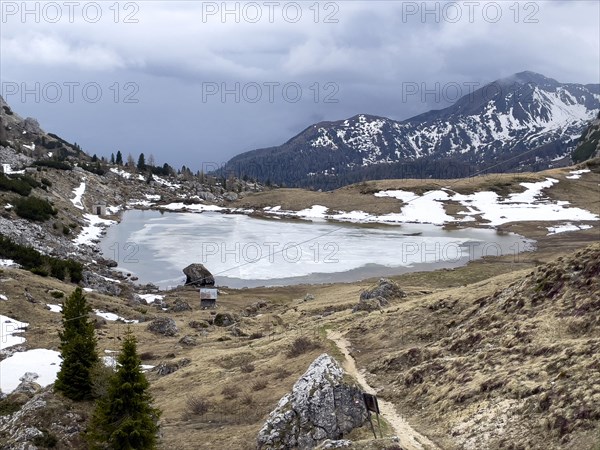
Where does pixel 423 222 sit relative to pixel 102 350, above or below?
above

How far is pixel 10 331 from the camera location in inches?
1499

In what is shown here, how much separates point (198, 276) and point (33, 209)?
32.8 meters

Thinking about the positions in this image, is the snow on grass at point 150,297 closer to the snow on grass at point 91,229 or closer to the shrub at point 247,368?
the snow on grass at point 91,229

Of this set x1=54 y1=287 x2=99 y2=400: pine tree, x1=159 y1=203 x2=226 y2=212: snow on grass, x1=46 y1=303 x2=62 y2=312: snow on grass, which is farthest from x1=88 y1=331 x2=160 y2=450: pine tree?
x1=159 y1=203 x2=226 y2=212: snow on grass

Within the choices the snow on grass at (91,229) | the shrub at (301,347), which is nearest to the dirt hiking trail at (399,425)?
the shrub at (301,347)

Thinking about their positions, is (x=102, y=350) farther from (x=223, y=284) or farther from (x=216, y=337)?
(x=223, y=284)

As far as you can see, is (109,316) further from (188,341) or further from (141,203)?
(141,203)

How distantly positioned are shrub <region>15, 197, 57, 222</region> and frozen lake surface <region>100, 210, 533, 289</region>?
11532mm

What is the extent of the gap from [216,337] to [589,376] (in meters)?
31.0

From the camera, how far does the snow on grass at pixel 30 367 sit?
29.7 metres

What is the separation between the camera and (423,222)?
136m

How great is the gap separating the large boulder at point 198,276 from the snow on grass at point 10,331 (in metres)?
32.0

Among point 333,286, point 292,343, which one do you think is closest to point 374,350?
point 292,343

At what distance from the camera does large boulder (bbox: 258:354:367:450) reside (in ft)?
58.5
